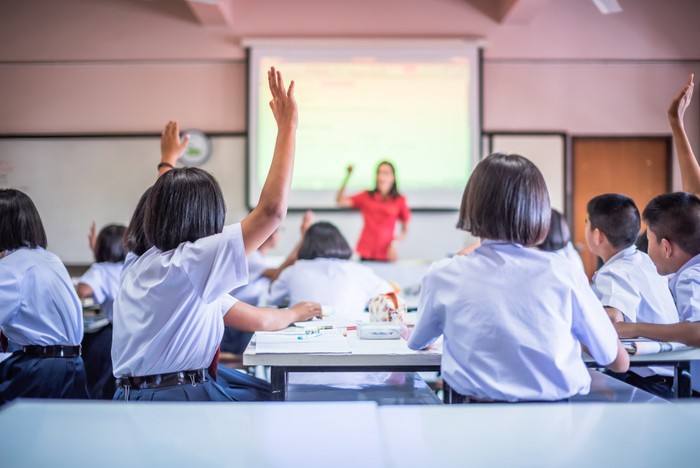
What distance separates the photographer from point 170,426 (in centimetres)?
66

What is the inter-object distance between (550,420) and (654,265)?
1518 mm

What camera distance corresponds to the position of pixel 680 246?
190cm

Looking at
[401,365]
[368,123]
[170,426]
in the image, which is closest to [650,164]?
[368,123]

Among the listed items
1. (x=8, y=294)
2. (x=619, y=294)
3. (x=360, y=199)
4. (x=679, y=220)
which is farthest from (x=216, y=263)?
(x=360, y=199)

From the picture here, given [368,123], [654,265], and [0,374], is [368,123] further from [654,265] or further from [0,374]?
[0,374]

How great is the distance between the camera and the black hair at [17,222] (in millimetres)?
1918

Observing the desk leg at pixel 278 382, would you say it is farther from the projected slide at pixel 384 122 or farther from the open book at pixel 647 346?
the projected slide at pixel 384 122

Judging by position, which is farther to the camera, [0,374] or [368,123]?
[368,123]

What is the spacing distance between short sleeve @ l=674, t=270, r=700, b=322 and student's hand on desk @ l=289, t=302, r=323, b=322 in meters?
1.07

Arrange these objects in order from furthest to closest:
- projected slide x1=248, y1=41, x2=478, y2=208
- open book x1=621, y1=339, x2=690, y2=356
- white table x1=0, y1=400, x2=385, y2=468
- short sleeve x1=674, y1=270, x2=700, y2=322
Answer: projected slide x1=248, y1=41, x2=478, y2=208
short sleeve x1=674, y1=270, x2=700, y2=322
open book x1=621, y1=339, x2=690, y2=356
white table x1=0, y1=400, x2=385, y2=468

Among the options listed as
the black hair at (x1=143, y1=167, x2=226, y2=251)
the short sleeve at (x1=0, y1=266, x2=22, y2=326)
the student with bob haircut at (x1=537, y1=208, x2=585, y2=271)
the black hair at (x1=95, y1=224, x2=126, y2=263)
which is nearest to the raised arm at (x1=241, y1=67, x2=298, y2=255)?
the black hair at (x1=143, y1=167, x2=226, y2=251)

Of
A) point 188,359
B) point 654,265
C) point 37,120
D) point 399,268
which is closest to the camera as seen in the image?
point 188,359

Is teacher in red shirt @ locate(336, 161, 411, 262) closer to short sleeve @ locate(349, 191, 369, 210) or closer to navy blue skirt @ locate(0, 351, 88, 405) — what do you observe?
short sleeve @ locate(349, 191, 369, 210)

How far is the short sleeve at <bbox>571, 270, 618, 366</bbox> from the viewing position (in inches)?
49.2
